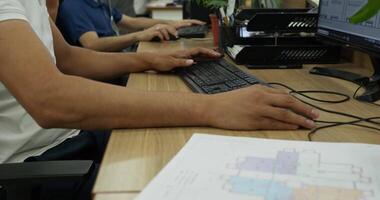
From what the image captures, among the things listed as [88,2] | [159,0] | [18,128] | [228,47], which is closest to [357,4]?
[228,47]

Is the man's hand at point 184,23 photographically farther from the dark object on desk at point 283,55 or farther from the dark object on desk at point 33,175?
the dark object on desk at point 33,175

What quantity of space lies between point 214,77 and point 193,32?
106 cm

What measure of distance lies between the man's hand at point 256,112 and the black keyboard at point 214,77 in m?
0.20

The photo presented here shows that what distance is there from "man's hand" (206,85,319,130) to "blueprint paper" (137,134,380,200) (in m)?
0.06

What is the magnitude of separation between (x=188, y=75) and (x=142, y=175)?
619 mm

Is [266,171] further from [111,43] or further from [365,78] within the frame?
[111,43]

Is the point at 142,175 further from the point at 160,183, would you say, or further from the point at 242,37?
the point at 242,37

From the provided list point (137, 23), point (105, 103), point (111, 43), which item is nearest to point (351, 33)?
point (105, 103)

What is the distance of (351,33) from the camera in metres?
1.13

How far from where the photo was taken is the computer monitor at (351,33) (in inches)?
40.2

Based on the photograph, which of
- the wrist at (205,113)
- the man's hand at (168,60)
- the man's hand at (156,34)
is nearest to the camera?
the wrist at (205,113)

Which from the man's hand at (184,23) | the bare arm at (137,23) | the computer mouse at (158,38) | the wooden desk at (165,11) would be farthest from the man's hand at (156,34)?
the wooden desk at (165,11)

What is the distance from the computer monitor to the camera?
1021 millimetres

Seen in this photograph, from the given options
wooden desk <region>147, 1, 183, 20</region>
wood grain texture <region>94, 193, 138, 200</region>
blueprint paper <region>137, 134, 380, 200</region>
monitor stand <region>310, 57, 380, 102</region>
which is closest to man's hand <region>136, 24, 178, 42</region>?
monitor stand <region>310, 57, 380, 102</region>
